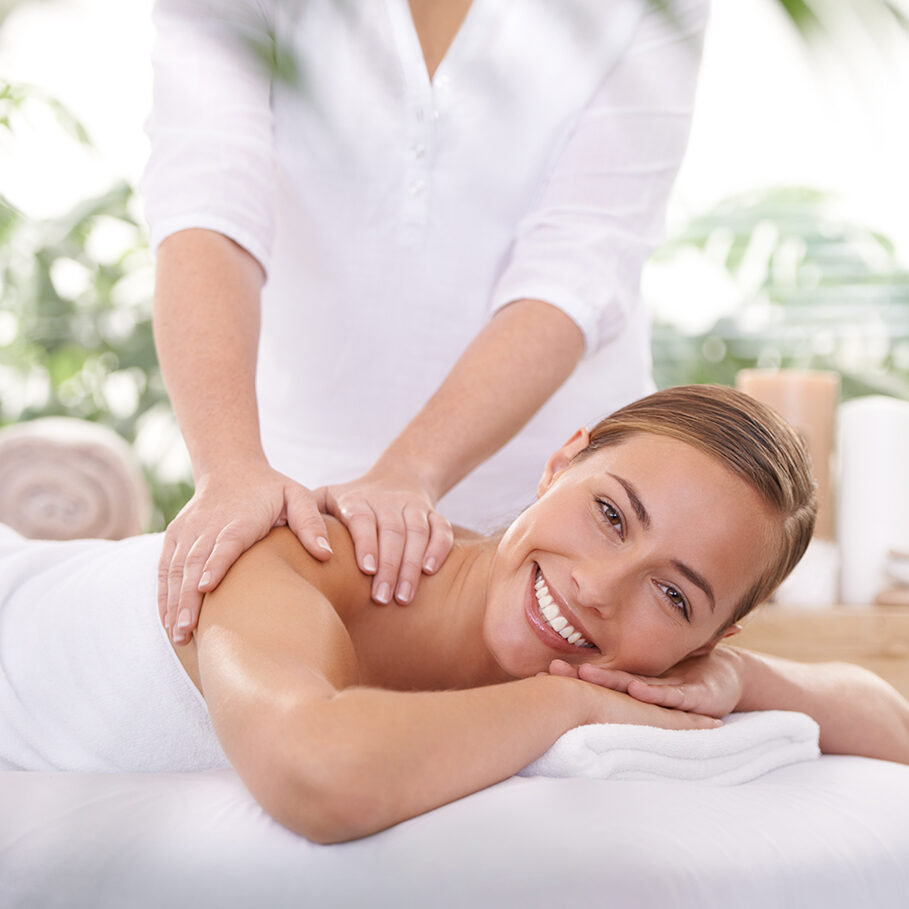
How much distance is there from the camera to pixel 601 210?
1.80 metres

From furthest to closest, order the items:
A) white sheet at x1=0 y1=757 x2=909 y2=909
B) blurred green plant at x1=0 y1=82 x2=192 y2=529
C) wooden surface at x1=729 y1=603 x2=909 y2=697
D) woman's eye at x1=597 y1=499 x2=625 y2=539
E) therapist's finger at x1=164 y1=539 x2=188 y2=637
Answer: blurred green plant at x1=0 y1=82 x2=192 y2=529
wooden surface at x1=729 y1=603 x2=909 y2=697
woman's eye at x1=597 y1=499 x2=625 y2=539
therapist's finger at x1=164 y1=539 x2=188 y2=637
white sheet at x1=0 y1=757 x2=909 y2=909

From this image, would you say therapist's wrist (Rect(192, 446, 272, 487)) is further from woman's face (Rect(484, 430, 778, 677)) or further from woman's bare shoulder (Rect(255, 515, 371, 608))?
woman's face (Rect(484, 430, 778, 677))

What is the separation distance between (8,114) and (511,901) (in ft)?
10.6

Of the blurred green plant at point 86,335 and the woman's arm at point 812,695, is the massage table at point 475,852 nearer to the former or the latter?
the woman's arm at point 812,695

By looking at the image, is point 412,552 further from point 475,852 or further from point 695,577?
point 475,852

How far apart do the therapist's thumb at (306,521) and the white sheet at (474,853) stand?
30 cm

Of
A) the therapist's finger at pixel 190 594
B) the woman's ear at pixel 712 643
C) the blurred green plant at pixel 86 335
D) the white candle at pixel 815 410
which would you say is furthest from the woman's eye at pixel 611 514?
the blurred green plant at pixel 86 335

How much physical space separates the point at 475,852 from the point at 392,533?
0.54 metres

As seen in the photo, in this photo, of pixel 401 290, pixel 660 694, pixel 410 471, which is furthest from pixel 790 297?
pixel 660 694

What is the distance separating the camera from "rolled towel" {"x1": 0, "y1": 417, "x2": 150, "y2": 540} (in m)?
2.95

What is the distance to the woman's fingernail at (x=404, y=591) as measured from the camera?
1364mm

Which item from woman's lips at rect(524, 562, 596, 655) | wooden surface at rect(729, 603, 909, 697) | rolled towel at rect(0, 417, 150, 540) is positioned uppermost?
woman's lips at rect(524, 562, 596, 655)

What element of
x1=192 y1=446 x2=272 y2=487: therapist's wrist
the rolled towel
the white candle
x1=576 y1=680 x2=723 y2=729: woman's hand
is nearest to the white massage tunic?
x1=192 y1=446 x2=272 y2=487: therapist's wrist

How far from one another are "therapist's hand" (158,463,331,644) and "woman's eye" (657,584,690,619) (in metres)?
0.39
